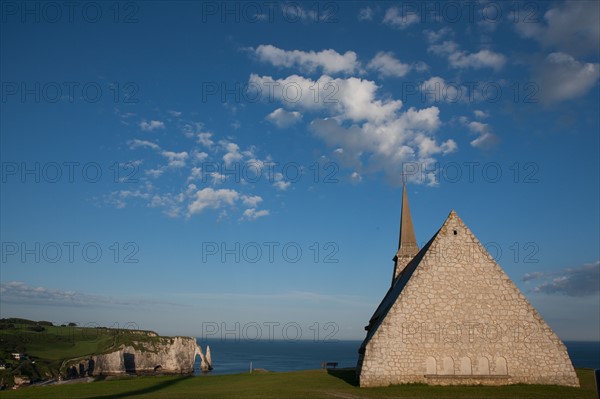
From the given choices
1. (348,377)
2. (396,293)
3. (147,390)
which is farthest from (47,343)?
(396,293)

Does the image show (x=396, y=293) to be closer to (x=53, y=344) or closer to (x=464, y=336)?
(x=464, y=336)

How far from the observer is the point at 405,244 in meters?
38.7

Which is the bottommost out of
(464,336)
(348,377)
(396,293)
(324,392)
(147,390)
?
(348,377)

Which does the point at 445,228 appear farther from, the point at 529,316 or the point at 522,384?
the point at 522,384

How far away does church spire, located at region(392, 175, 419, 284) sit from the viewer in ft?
124

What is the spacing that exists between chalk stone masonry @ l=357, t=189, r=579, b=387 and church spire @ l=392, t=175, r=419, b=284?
57.2 ft

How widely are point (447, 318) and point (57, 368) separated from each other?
90.5 meters

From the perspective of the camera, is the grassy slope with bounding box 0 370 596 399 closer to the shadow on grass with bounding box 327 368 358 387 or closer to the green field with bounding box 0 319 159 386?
the shadow on grass with bounding box 327 368 358 387

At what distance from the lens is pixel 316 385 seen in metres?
19.9

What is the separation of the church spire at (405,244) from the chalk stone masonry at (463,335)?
57.2ft

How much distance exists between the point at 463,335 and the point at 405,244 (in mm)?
19897

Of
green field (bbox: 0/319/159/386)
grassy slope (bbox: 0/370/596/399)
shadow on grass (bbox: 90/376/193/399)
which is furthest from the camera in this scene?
green field (bbox: 0/319/159/386)

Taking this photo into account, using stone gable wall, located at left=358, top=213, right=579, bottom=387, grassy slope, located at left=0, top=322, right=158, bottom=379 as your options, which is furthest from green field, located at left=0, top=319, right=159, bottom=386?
stone gable wall, located at left=358, top=213, right=579, bottom=387

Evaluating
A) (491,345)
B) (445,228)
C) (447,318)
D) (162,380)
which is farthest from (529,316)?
(162,380)
